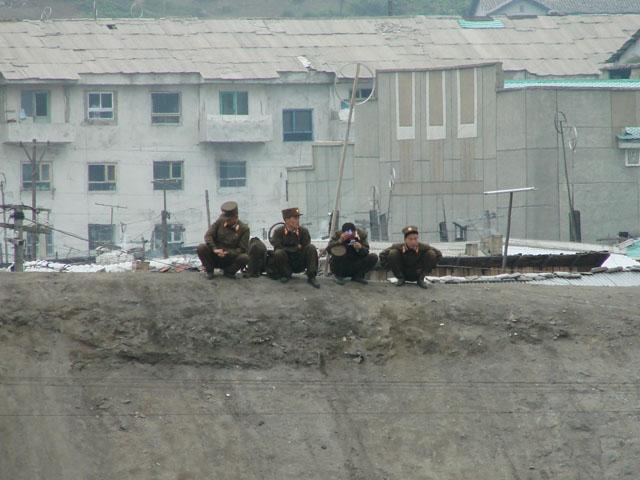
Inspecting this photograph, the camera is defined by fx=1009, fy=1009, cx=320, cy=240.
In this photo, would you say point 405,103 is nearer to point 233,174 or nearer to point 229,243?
point 233,174

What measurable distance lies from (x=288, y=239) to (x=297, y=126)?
124ft

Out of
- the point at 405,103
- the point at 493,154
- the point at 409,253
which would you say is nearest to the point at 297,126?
the point at 405,103

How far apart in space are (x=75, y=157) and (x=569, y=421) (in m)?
40.9

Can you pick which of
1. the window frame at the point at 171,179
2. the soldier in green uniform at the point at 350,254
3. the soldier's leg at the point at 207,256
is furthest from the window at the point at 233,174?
the soldier's leg at the point at 207,256

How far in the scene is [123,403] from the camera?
12617mm

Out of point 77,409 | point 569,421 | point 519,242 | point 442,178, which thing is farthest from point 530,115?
point 77,409

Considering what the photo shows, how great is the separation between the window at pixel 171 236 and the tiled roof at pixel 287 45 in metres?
7.47

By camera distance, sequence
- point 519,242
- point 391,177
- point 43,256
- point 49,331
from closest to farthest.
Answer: point 49,331 → point 519,242 → point 391,177 → point 43,256

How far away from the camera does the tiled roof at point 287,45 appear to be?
4972cm

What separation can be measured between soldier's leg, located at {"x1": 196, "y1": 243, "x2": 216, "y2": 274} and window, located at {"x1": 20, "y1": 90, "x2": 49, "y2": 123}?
37370mm

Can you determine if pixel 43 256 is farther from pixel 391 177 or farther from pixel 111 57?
pixel 391 177

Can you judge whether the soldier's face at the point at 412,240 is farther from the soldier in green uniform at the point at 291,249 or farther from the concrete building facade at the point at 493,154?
the concrete building facade at the point at 493,154

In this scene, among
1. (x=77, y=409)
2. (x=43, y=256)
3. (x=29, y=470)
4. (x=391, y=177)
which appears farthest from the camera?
(x=43, y=256)

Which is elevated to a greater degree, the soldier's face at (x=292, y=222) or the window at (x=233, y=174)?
→ the window at (x=233, y=174)
